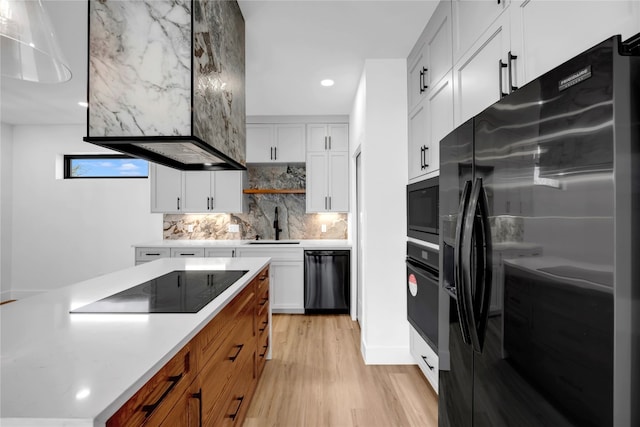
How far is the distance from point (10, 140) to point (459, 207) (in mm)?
6161

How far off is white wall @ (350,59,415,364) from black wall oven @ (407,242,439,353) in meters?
0.28

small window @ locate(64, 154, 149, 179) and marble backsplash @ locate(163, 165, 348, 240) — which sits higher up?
small window @ locate(64, 154, 149, 179)

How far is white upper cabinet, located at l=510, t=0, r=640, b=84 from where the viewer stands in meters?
0.84

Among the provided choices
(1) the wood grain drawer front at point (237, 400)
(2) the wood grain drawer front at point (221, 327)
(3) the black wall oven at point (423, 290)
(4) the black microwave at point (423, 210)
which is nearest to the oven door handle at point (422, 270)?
(3) the black wall oven at point (423, 290)

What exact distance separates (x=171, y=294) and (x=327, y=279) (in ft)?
8.69

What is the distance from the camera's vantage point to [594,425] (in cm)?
64

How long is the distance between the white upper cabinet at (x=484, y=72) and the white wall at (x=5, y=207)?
5875 mm

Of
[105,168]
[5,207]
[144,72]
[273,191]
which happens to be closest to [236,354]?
[144,72]

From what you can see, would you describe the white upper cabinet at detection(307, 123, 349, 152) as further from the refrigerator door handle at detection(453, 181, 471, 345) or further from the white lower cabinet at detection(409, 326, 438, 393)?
the refrigerator door handle at detection(453, 181, 471, 345)

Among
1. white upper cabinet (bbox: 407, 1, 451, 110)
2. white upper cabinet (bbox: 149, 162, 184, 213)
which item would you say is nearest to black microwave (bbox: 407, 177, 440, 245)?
white upper cabinet (bbox: 407, 1, 451, 110)

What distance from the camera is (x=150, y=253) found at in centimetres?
410

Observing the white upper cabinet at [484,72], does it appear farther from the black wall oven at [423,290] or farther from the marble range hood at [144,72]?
the marble range hood at [144,72]

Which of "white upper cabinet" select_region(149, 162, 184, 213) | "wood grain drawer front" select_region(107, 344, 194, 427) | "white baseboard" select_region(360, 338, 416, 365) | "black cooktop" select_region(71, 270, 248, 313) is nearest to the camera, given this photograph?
"wood grain drawer front" select_region(107, 344, 194, 427)

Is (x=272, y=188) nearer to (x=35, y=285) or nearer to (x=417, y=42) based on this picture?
(x=417, y=42)
